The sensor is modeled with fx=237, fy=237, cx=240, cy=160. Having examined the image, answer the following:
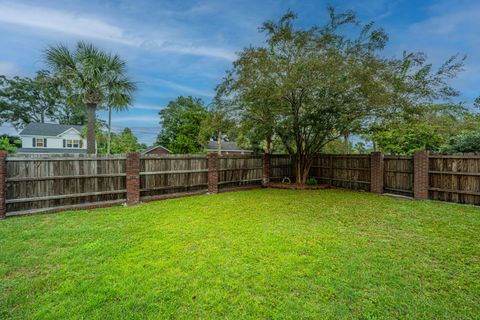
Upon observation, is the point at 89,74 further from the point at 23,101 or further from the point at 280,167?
the point at 23,101

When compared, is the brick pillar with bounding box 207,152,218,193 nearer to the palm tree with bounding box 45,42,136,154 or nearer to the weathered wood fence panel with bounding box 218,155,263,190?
the weathered wood fence panel with bounding box 218,155,263,190

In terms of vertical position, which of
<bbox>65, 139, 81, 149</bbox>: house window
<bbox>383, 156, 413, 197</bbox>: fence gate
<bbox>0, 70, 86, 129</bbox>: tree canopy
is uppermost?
<bbox>0, 70, 86, 129</bbox>: tree canopy

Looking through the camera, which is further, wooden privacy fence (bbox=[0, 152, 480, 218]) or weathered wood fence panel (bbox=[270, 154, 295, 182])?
weathered wood fence panel (bbox=[270, 154, 295, 182])

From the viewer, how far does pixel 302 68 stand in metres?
8.38

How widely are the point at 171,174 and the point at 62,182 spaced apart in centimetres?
320

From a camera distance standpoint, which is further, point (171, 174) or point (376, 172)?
point (376, 172)

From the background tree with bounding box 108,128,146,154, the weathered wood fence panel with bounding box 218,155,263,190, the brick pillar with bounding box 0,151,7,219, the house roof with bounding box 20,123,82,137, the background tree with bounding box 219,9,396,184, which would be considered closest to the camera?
the brick pillar with bounding box 0,151,7,219

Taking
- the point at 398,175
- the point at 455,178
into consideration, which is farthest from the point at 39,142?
the point at 455,178

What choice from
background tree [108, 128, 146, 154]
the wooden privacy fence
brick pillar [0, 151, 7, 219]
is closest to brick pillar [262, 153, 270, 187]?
the wooden privacy fence

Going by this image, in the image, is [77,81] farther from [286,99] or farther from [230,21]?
[286,99]

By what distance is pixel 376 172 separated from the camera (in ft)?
32.1

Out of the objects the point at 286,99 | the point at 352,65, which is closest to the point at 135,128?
the point at 286,99

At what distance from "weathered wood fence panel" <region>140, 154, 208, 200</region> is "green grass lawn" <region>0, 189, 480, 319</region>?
90.9 inches

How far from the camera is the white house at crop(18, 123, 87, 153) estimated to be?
2455cm
